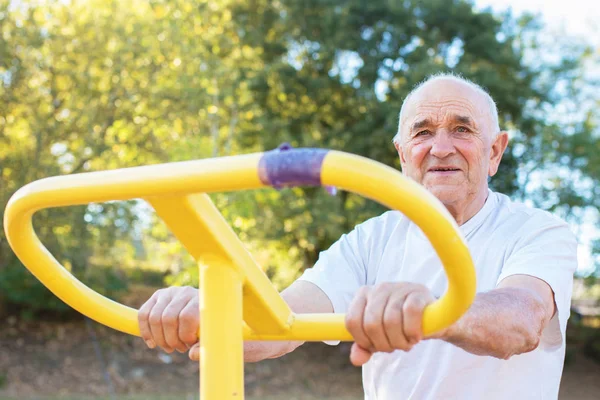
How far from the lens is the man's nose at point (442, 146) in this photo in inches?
80.0

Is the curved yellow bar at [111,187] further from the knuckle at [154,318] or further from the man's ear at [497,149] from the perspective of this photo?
the man's ear at [497,149]

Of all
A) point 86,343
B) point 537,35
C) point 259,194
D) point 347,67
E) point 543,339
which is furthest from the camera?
point 537,35

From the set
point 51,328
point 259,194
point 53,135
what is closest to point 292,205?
point 259,194

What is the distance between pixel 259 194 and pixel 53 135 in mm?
3424

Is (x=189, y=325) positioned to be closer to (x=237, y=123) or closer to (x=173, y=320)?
(x=173, y=320)

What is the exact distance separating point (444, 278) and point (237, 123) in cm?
1070

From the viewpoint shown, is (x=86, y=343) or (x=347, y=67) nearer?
(x=86, y=343)

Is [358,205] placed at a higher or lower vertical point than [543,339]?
lower

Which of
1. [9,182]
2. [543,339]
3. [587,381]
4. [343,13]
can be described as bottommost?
[587,381]

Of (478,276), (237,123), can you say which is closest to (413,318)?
(478,276)

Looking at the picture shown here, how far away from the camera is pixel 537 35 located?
559 inches

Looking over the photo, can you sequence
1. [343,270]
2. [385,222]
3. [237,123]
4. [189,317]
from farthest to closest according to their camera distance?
[237,123] < [385,222] < [343,270] < [189,317]

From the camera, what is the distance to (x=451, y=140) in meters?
2.05

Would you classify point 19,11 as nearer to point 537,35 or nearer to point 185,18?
point 185,18
